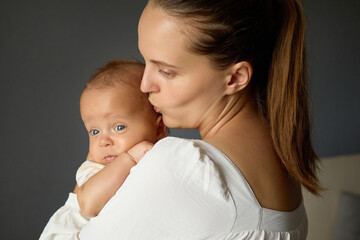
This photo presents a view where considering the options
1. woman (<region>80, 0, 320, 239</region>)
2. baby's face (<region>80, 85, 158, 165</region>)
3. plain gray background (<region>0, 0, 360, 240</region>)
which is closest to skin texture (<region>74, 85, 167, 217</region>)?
baby's face (<region>80, 85, 158, 165</region>)

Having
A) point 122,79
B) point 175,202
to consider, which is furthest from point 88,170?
point 175,202

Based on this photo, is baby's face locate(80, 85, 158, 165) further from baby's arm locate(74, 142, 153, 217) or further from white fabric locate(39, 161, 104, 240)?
baby's arm locate(74, 142, 153, 217)

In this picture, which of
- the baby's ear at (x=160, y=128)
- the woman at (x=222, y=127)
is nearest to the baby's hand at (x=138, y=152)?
the woman at (x=222, y=127)

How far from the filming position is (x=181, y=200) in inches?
36.7

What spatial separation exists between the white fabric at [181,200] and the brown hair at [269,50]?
209 millimetres

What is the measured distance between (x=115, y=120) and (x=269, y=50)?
0.56 metres

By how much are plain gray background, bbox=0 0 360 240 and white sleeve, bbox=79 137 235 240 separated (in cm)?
239

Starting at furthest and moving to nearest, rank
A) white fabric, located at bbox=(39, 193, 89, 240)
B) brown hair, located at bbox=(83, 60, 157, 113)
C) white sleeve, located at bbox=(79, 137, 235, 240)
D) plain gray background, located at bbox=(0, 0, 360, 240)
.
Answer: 1. plain gray background, located at bbox=(0, 0, 360, 240)
2. brown hair, located at bbox=(83, 60, 157, 113)
3. white fabric, located at bbox=(39, 193, 89, 240)
4. white sleeve, located at bbox=(79, 137, 235, 240)

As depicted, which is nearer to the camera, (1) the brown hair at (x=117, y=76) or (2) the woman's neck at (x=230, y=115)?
(2) the woman's neck at (x=230, y=115)

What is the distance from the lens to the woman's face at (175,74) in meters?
1.03

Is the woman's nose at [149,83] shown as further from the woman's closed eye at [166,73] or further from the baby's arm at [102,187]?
the baby's arm at [102,187]

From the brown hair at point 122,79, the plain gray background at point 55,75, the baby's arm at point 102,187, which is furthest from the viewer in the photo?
the plain gray background at point 55,75

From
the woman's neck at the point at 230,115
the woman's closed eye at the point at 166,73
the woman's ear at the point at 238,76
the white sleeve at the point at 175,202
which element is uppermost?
the woman's closed eye at the point at 166,73

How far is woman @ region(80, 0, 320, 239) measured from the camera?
94 centimetres
